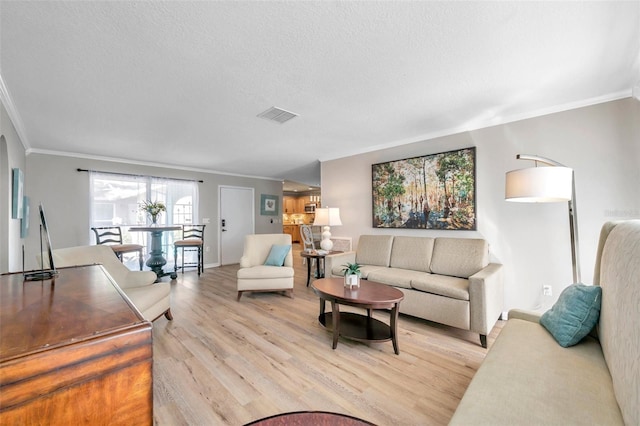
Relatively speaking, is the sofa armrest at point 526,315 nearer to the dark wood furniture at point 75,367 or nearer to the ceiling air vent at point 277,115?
the dark wood furniture at point 75,367

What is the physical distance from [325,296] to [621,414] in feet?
5.79

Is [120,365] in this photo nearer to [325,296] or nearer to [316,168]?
[325,296]

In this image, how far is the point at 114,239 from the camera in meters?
4.86

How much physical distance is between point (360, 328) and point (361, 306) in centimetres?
40

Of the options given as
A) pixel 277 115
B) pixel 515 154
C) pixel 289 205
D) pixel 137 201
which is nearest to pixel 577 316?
pixel 515 154

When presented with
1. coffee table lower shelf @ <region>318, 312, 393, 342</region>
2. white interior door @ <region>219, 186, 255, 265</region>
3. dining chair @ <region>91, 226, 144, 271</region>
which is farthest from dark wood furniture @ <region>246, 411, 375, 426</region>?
white interior door @ <region>219, 186, 255, 265</region>

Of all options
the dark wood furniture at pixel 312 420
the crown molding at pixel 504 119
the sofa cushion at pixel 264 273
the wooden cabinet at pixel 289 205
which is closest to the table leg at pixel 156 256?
the sofa cushion at pixel 264 273

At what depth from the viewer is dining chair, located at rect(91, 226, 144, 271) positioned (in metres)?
4.39

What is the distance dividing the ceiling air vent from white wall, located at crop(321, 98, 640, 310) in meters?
1.97

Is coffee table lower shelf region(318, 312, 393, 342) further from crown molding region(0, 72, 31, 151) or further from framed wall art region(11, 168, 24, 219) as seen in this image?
framed wall art region(11, 168, 24, 219)

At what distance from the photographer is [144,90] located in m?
2.37

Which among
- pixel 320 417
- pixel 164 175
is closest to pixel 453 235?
pixel 320 417

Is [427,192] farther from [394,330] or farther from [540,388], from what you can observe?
[540,388]

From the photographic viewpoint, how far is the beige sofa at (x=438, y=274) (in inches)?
97.7
